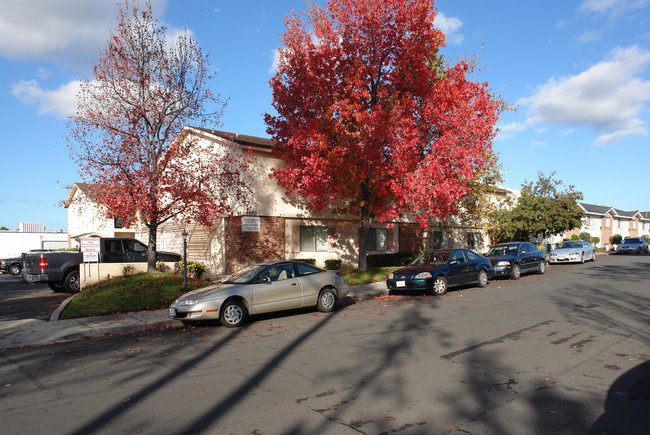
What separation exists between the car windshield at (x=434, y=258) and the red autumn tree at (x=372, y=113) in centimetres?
193

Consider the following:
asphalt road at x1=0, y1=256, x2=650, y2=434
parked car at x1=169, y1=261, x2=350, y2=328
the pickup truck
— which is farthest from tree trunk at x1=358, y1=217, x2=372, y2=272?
the pickup truck

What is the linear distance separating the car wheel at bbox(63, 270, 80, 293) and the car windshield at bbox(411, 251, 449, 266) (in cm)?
1257

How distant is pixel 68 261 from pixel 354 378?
14.5 metres

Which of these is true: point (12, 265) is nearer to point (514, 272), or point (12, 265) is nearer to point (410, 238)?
point (410, 238)

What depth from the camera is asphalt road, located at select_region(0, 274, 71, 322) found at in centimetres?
1222

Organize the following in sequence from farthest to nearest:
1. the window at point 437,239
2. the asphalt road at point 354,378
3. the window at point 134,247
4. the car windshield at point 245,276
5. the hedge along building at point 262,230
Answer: the window at point 437,239 < the hedge along building at point 262,230 < the window at point 134,247 < the car windshield at point 245,276 < the asphalt road at point 354,378

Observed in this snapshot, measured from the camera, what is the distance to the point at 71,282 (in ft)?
54.7

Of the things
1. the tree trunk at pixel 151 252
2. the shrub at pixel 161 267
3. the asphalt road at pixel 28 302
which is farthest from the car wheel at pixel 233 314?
the shrub at pixel 161 267

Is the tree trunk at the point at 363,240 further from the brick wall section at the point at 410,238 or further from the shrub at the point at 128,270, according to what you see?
the shrub at the point at 128,270

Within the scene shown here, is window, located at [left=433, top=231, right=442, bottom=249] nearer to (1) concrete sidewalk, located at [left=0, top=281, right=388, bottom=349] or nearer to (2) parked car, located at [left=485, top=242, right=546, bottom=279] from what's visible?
(2) parked car, located at [left=485, top=242, right=546, bottom=279]

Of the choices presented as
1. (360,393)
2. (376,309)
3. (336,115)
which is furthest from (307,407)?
(336,115)

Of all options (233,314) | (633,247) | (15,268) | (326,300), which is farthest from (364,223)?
(633,247)

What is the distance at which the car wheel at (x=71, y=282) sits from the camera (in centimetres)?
1653

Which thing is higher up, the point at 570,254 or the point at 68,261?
the point at 68,261
